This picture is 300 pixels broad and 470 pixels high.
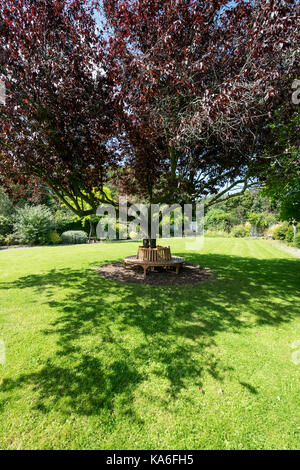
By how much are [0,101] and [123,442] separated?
7130 millimetres

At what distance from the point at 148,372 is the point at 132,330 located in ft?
3.46

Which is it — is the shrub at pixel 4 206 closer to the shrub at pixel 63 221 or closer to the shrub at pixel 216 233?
the shrub at pixel 63 221

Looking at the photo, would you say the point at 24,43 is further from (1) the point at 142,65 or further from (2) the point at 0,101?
(1) the point at 142,65

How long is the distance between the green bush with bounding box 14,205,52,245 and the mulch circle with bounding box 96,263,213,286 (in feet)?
35.9

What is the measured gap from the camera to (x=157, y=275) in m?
7.53

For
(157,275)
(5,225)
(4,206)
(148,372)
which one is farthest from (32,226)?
(148,372)

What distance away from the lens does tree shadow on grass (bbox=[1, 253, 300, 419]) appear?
257 centimetres

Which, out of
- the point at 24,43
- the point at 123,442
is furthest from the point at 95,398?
A: the point at 24,43

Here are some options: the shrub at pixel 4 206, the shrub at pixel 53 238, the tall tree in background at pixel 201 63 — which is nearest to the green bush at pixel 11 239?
the shrub at pixel 53 238

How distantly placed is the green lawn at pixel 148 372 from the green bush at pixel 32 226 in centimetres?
1315

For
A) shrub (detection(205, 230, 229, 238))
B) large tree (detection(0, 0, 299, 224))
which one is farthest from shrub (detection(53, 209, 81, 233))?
shrub (detection(205, 230, 229, 238))

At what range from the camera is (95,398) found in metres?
2.40

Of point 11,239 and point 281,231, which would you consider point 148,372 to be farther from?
point 281,231

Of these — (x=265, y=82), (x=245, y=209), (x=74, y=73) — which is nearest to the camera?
(x=265, y=82)
